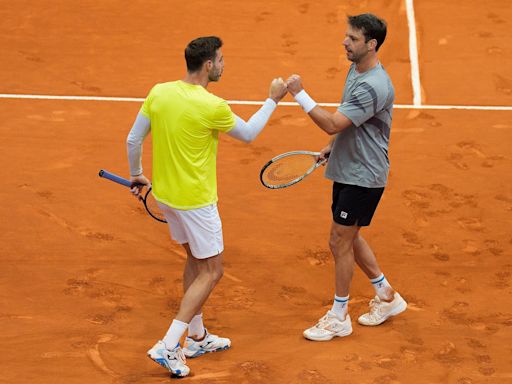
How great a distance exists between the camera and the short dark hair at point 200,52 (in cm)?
706

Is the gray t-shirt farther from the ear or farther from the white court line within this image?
the white court line

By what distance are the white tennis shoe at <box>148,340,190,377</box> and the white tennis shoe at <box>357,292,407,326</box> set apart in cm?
166

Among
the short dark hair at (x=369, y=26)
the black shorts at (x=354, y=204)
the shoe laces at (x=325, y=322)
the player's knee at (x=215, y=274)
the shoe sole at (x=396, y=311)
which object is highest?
the short dark hair at (x=369, y=26)

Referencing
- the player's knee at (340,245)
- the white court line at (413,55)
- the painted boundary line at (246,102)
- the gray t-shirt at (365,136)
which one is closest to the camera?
the gray t-shirt at (365,136)

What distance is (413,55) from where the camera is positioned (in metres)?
14.0

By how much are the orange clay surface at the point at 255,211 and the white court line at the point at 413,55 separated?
3.5 inches

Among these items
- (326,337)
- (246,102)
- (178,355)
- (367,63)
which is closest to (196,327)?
(178,355)

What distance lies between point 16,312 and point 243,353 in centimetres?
190

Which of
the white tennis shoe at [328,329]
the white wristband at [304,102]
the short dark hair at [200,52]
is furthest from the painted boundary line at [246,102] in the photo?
the short dark hair at [200,52]

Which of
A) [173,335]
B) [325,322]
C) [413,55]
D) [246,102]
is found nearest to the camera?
[173,335]

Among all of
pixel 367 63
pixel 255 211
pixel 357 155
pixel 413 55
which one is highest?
pixel 367 63

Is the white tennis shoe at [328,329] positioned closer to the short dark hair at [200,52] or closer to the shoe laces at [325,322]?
the shoe laces at [325,322]

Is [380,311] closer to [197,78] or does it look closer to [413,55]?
[197,78]

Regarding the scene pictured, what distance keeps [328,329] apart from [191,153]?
1892mm
